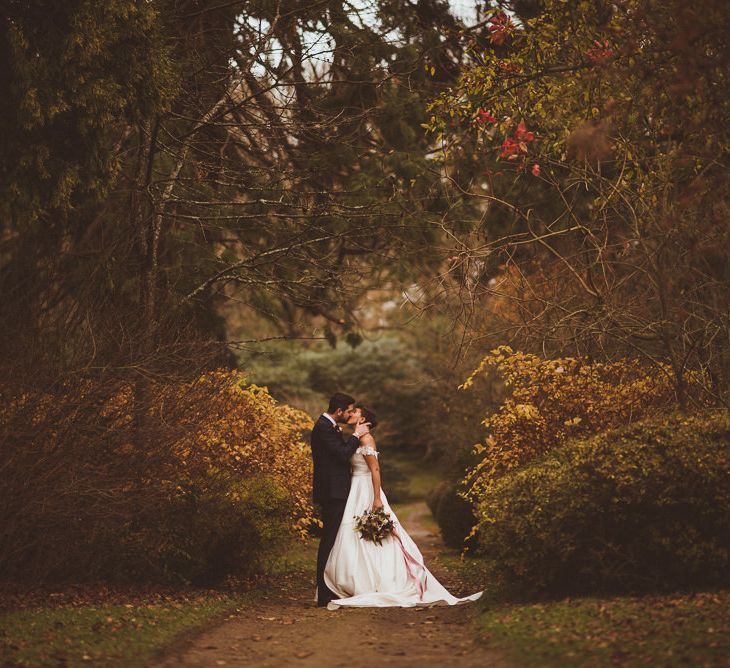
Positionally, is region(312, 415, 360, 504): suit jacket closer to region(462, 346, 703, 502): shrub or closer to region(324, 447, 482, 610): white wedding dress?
region(324, 447, 482, 610): white wedding dress

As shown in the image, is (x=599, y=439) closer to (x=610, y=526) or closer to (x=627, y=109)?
(x=610, y=526)

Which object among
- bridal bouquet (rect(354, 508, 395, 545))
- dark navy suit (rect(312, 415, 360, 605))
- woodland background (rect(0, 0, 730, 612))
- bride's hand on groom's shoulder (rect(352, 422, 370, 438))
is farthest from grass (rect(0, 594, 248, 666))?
bride's hand on groom's shoulder (rect(352, 422, 370, 438))

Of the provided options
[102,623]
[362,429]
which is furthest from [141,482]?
[362,429]

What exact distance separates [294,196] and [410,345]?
84.2 ft

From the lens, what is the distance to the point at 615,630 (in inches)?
→ 256

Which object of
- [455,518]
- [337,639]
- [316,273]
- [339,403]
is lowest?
[455,518]

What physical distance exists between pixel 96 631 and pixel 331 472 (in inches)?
142

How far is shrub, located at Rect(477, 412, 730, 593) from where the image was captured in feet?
25.0

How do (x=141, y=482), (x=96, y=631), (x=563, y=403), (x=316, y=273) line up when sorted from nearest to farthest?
1. (x=96, y=631)
2. (x=141, y=482)
3. (x=563, y=403)
4. (x=316, y=273)

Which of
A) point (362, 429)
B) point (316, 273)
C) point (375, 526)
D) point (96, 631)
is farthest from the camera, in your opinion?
point (316, 273)

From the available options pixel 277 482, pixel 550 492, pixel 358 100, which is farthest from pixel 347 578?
pixel 358 100

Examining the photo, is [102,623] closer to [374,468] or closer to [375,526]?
[375,526]

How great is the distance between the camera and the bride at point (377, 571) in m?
9.57

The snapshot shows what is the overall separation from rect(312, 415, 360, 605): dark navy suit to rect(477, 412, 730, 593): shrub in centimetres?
226
